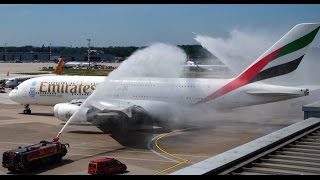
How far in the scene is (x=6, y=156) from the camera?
25.8m

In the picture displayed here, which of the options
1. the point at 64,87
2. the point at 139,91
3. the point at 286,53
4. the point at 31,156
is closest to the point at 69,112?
the point at 139,91

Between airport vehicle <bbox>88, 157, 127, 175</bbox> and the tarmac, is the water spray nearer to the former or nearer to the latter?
the tarmac

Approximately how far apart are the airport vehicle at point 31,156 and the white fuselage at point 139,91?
1574 cm

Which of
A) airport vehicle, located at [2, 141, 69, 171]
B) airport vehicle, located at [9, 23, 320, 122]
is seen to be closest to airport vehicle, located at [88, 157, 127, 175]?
airport vehicle, located at [2, 141, 69, 171]

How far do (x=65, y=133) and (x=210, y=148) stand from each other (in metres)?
14.1

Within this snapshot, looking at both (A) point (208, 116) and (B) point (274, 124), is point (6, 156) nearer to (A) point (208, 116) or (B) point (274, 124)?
(A) point (208, 116)

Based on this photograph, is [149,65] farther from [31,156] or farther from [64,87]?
[31,156]

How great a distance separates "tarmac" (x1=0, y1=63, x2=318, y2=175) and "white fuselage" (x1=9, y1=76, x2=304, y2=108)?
2.55m

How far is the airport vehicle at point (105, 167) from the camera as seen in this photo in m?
25.2

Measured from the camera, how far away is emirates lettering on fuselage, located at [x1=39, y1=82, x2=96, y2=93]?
46938 millimetres

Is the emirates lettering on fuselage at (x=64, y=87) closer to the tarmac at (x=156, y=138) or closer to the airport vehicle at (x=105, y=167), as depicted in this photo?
the tarmac at (x=156, y=138)

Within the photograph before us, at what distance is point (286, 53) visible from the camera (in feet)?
131
